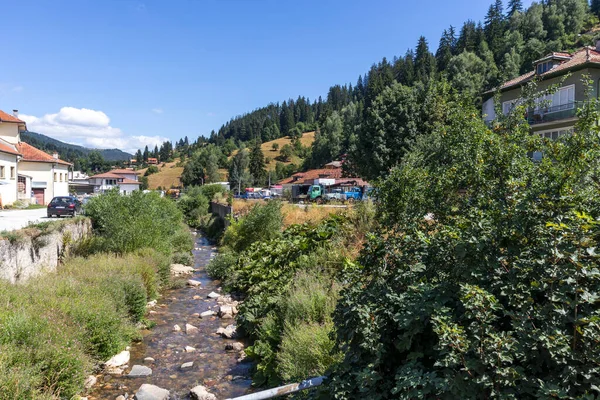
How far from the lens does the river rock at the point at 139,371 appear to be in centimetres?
878

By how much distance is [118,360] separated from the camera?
30.0 feet

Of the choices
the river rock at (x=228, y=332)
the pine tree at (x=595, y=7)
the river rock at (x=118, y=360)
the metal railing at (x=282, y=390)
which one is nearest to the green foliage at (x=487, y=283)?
the metal railing at (x=282, y=390)

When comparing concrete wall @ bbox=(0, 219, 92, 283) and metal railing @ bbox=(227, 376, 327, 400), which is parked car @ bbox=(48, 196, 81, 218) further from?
metal railing @ bbox=(227, 376, 327, 400)

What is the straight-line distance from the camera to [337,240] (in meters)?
12.4

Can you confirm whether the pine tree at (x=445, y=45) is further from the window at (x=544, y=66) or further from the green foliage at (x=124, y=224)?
the green foliage at (x=124, y=224)

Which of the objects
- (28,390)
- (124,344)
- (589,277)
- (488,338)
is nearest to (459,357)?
(488,338)

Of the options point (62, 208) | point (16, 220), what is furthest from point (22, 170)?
point (16, 220)

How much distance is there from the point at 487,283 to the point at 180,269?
1902 cm

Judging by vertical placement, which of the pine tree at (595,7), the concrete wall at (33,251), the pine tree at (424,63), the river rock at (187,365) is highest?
the pine tree at (595,7)

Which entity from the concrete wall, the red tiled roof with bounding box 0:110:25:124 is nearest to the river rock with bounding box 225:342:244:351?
the concrete wall

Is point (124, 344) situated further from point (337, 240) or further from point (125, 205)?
point (125, 205)

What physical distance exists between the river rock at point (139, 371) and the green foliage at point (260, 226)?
9.98 meters

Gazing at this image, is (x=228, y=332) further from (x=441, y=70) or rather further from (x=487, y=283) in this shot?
(x=441, y=70)

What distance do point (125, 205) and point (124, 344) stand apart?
1002 cm
